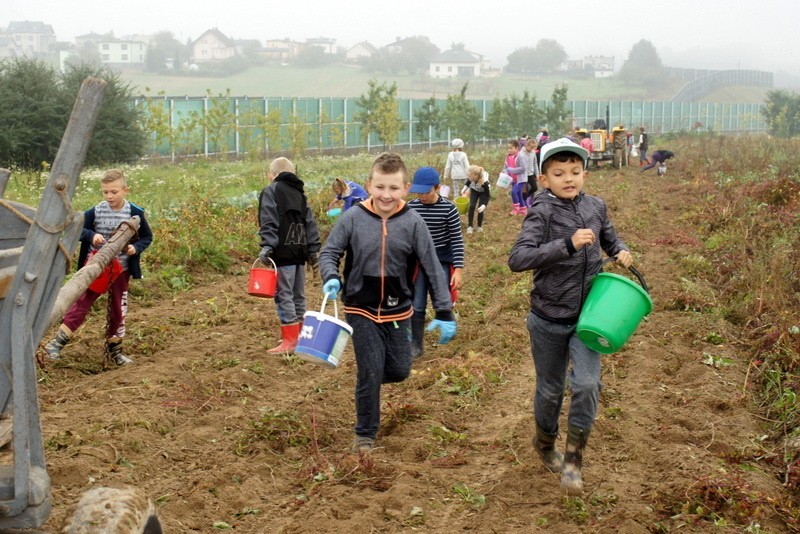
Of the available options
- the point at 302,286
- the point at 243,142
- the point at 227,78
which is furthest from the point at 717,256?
the point at 227,78

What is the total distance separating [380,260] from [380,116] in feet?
130

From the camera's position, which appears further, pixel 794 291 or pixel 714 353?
pixel 794 291

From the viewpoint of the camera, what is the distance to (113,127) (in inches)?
1062

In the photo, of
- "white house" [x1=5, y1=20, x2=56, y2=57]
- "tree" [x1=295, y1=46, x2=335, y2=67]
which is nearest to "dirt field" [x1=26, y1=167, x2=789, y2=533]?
"tree" [x1=295, y1=46, x2=335, y2=67]

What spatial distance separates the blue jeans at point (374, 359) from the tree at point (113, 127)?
22584 mm

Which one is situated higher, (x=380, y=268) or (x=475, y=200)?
(x=380, y=268)

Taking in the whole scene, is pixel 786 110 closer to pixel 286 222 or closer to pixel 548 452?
pixel 286 222

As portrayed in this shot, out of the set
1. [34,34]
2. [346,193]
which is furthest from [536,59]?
[346,193]

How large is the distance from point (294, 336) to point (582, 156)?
12.6 feet

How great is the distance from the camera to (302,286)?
8305 mm

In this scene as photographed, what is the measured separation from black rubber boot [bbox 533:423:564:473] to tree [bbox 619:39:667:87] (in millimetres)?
150873

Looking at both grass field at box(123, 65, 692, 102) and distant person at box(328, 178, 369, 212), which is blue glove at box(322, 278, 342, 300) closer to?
distant person at box(328, 178, 369, 212)

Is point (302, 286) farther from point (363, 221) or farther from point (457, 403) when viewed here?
point (363, 221)

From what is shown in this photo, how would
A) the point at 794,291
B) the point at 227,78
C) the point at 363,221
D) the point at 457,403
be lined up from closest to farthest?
1. the point at 363,221
2. the point at 457,403
3. the point at 794,291
4. the point at 227,78
